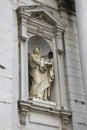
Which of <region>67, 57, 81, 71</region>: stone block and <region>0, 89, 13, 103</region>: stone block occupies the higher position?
<region>67, 57, 81, 71</region>: stone block

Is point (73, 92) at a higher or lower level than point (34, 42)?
lower

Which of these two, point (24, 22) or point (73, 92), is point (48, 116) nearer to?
point (73, 92)

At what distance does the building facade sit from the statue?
19 centimetres

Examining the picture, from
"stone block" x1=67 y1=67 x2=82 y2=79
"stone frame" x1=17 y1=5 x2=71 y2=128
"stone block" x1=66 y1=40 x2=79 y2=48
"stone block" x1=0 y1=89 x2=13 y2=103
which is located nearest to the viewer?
"stone block" x1=0 y1=89 x2=13 y2=103

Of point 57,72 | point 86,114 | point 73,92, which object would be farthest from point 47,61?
point 86,114

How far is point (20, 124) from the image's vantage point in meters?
10.5

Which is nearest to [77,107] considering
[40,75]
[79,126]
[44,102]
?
[79,126]

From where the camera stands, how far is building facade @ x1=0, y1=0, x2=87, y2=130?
10562 mm

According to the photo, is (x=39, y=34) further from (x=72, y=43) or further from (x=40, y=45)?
(x=72, y=43)

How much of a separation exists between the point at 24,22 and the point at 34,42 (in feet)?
2.86

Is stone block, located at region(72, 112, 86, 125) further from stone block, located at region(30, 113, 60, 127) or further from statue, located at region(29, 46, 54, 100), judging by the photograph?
statue, located at region(29, 46, 54, 100)

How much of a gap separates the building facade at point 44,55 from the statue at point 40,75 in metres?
0.19

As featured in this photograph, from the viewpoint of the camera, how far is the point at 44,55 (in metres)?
12.6

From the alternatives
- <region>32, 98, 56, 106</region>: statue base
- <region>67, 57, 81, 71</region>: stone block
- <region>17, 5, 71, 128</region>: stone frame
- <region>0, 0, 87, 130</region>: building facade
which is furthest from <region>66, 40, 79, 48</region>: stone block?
<region>32, 98, 56, 106</region>: statue base
